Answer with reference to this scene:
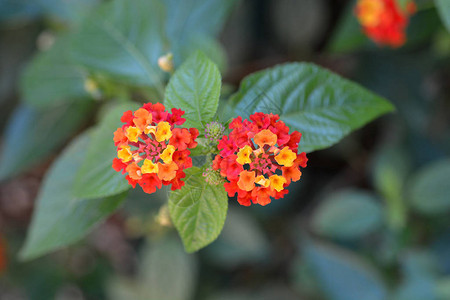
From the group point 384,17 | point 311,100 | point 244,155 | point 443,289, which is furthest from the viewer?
point 443,289

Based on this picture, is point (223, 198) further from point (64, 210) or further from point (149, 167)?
point (64, 210)

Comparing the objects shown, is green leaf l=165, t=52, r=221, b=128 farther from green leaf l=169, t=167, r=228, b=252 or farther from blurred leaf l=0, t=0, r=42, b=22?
blurred leaf l=0, t=0, r=42, b=22

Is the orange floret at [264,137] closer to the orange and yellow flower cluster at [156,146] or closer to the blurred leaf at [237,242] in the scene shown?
the orange and yellow flower cluster at [156,146]

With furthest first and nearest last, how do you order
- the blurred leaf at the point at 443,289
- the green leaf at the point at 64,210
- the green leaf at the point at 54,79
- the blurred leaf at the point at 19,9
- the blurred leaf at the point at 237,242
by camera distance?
1. the blurred leaf at the point at 237,242
2. the blurred leaf at the point at 19,9
3. the blurred leaf at the point at 443,289
4. the green leaf at the point at 54,79
5. the green leaf at the point at 64,210

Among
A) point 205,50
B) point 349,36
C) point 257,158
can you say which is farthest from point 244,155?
point 349,36

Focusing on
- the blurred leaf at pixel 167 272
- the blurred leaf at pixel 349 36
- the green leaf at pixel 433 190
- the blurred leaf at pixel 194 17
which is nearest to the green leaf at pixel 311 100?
the blurred leaf at pixel 194 17

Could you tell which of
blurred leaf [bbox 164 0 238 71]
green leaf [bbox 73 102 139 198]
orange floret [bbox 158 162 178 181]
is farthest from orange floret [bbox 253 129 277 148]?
blurred leaf [bbox 164 0 238 71]
